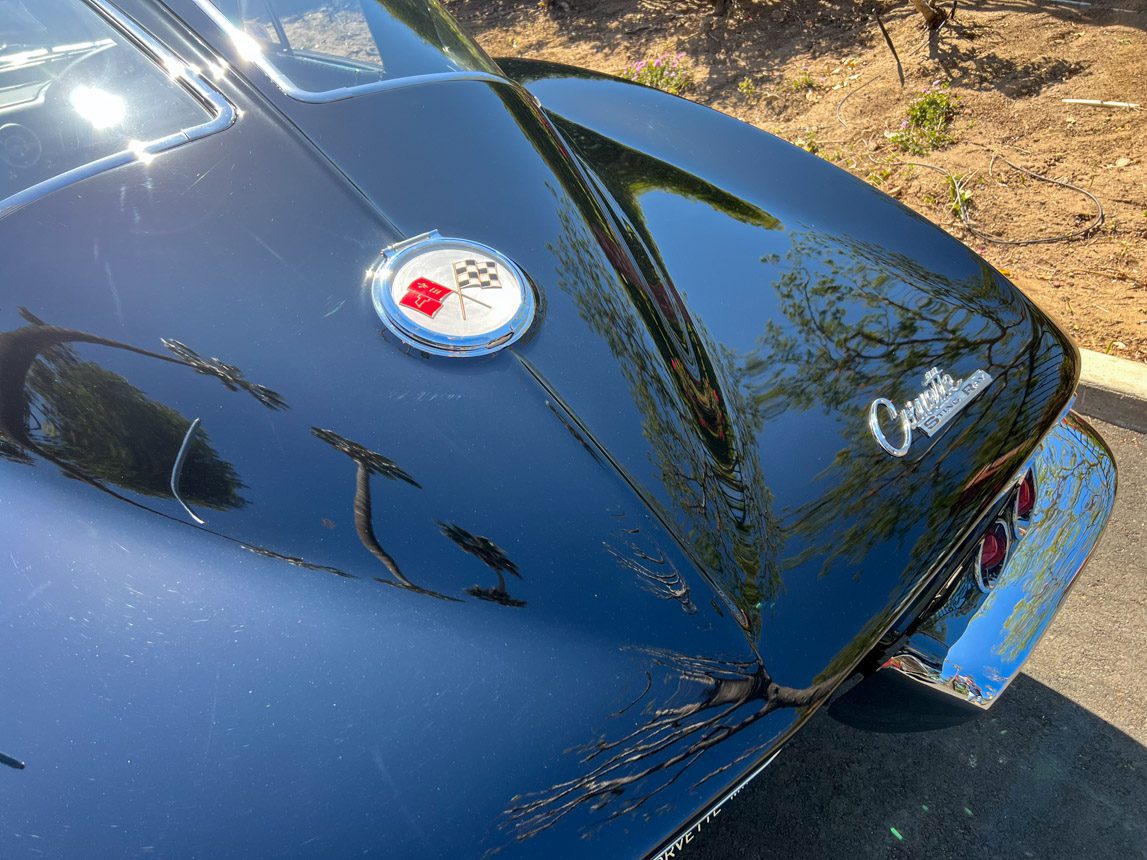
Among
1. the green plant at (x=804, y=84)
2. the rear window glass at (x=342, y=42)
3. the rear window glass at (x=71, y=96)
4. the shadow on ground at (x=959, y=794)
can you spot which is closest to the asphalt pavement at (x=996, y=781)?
the shadow on ground at (x=959, y=794)

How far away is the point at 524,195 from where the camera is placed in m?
1.92

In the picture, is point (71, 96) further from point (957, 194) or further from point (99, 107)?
point (957, 194)

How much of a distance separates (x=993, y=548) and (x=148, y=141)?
186 cm

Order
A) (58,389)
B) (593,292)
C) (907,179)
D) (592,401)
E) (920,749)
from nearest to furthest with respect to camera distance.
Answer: (58,389) → (592,401) → (593,292) → (920,749) → (907,179)

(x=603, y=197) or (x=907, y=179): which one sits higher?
(x=603, y=197)

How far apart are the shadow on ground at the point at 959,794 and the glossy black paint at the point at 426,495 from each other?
85 centimetres

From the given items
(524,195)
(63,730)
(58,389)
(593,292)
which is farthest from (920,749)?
(58,389)

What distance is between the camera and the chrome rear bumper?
1.68 meters

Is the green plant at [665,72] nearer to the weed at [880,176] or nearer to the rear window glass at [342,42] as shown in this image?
the weed at [880,176]

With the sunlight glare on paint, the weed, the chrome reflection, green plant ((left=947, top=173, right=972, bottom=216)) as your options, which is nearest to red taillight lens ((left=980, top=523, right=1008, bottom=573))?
the chrome reflection

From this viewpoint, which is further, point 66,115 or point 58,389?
point 66,115

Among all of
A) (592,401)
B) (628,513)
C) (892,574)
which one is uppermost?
(592,401)

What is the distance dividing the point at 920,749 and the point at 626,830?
4.57 feet

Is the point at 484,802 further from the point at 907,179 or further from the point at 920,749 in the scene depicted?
the point at 907,179
